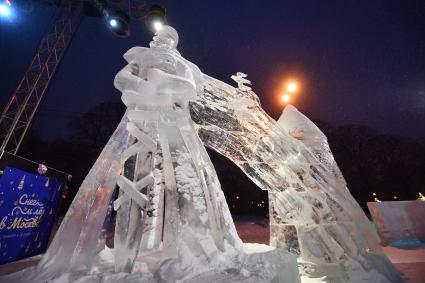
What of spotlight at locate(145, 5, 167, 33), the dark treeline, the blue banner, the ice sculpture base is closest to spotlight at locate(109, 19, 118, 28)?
spotlight at locate(145, 5, 167, 33)

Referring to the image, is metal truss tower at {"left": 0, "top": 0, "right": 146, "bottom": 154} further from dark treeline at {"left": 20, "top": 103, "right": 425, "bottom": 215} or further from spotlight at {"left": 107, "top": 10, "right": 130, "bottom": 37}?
dark treeline at {"left": 20, "top": 103, "right": 425, "bottom": 215}

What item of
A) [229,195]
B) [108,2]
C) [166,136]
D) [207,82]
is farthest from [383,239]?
[229,195]

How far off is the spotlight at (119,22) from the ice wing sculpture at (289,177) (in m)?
7.28

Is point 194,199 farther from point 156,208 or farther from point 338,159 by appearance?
point 338,159

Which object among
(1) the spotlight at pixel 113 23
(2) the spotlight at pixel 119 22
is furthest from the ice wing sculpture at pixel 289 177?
(1) the spotlight at pixel 113 23

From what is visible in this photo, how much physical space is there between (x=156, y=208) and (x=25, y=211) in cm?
221

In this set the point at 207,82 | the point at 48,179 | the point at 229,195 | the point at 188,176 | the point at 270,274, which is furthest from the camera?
the point at 229,195

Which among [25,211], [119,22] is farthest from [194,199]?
[119,22]

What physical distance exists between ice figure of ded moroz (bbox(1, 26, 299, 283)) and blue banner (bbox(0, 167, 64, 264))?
157cm

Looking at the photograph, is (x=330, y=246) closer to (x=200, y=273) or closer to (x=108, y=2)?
(x=200, y=273)

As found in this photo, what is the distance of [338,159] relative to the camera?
2264 centimetres

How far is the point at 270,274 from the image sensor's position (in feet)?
7.68

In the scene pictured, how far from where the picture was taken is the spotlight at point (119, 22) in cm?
977

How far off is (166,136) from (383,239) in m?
8.03
